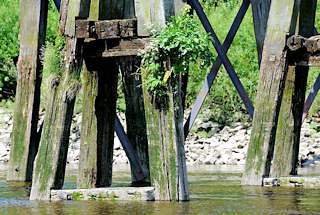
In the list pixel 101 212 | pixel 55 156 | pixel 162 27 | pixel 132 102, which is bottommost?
pixel 101 212

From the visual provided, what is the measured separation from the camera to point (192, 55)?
741cm

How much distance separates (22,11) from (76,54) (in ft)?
9.32

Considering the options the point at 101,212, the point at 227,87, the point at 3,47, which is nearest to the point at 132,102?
the point at 101,212

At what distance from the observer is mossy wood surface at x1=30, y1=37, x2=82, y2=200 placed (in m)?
7.91

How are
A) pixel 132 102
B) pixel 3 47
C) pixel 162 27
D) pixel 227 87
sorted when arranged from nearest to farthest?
pixel 162 27 → pixel 132 102 → pixel 227 87 → pixel 3 47

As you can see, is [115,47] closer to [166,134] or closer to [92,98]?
[92,98]

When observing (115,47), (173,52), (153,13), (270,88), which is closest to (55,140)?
(115,47)

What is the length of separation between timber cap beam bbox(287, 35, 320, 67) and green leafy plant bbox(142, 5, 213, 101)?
1865 millimetres

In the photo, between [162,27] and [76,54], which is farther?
[76,54]

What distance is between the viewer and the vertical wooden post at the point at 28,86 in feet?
34.7

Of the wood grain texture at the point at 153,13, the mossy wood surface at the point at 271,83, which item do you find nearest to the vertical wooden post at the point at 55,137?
the wood grain texture at the point at 153,13

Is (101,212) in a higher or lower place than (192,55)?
lower

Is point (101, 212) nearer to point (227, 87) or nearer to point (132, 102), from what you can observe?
point (132, 102)

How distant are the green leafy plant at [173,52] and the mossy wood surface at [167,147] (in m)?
0.14
